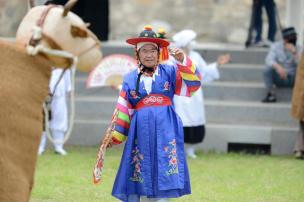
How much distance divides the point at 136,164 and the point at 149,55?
87 cm

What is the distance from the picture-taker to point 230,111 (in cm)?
1331

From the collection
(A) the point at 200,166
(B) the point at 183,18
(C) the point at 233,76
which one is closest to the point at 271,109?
(C) the point at 233,76

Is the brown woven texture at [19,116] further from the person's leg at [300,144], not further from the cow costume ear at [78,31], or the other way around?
the person's leg at [300,144]

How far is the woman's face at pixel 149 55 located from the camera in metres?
7.06

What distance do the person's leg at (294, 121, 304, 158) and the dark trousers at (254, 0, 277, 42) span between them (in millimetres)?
3440

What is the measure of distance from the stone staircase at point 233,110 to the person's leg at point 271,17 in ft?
2.72

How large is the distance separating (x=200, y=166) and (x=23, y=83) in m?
6.19

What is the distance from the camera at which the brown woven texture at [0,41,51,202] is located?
5.27 meters

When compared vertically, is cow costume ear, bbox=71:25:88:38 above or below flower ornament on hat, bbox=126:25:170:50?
above

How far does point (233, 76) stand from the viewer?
14328 millimetres

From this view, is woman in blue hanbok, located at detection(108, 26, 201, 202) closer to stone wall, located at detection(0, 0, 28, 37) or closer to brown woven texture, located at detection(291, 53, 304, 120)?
brown woven texture, located at detection(291, 53, 304, 120)

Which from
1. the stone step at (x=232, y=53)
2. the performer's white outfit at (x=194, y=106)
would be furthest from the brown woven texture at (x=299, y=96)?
the stone step at (x=232, y=53)

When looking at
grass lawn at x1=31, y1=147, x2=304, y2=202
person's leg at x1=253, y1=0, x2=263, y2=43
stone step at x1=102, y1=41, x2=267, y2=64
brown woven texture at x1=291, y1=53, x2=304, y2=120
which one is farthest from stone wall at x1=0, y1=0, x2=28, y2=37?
brown woven texture at x1=291, y1=53, x2=304, y2=120

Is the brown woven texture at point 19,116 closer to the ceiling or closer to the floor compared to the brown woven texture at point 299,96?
closer to the ceiling
